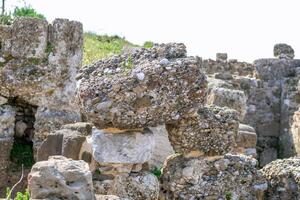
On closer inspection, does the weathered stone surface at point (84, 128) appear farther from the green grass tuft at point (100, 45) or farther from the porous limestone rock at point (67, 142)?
the green grass tuft at point (100, 45)

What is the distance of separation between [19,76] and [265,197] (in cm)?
594

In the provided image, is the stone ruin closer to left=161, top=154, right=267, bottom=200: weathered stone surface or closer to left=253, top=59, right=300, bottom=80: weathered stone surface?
left=161, top=154, right=267, bottom=200: weathered stone surface

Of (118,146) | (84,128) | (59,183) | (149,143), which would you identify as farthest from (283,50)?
(59,183)

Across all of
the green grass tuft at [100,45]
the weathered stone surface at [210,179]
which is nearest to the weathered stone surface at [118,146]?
the weathered stone surface at [210,179]

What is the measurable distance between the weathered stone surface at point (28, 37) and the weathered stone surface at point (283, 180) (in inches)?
222

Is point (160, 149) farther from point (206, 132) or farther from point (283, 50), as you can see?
point (283, 50)

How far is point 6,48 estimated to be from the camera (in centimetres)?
1033

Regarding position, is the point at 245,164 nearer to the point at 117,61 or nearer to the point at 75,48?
the point at 117,61

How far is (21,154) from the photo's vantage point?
10727mm

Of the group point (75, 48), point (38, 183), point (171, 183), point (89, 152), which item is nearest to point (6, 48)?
point (75, 48)

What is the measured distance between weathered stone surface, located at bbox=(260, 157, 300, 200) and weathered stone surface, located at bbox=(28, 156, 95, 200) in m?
2.26

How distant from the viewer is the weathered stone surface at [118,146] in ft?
16.8

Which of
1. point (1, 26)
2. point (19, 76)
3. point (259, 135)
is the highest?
point (1, 26)

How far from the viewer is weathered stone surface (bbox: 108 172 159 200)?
5184 millimetres
